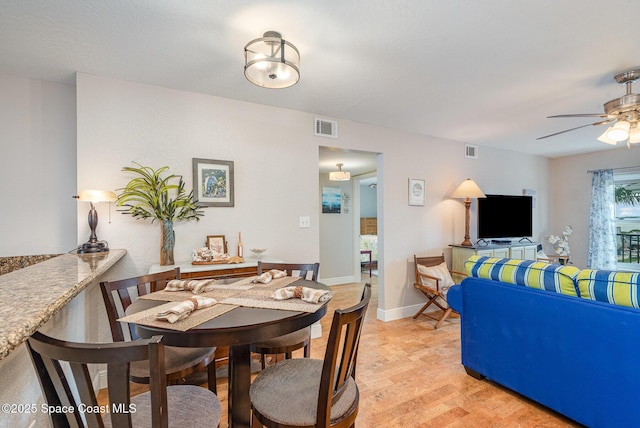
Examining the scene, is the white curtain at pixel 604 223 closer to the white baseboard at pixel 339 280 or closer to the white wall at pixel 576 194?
the white wall at pixel 576 194

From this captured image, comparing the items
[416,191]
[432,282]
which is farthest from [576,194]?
[432,282]

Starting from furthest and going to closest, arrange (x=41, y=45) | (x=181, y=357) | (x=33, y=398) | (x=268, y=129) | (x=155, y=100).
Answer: (x=268, y=129)
(x=155, y=100)
(x=41, y=45)
(x=181, y=357)
(x=33, y=398)

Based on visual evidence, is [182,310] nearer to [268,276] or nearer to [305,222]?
[268,276]

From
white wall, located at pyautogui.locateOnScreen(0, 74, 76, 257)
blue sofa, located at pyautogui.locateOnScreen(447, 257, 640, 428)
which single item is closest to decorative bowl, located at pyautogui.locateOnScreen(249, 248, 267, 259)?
white wall, located at pyautogui.locateOnScreen(0, 74, 76, 257)

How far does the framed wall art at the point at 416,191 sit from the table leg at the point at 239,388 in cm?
304

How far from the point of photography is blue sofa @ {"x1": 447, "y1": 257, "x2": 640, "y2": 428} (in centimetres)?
158

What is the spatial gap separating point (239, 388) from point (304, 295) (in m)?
0.53

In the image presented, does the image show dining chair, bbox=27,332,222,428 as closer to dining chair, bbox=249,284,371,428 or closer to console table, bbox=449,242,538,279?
dining chair, bbox=249,284,371,428

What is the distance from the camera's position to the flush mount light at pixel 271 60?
5.58 feet

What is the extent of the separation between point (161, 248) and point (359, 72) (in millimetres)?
2125

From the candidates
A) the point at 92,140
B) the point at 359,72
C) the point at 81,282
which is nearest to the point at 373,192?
the point at 359,72

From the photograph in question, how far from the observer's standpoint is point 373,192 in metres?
8.61

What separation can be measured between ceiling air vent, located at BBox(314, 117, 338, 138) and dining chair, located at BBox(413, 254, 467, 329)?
190 cm

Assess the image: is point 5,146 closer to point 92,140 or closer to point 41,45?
point 92,140
